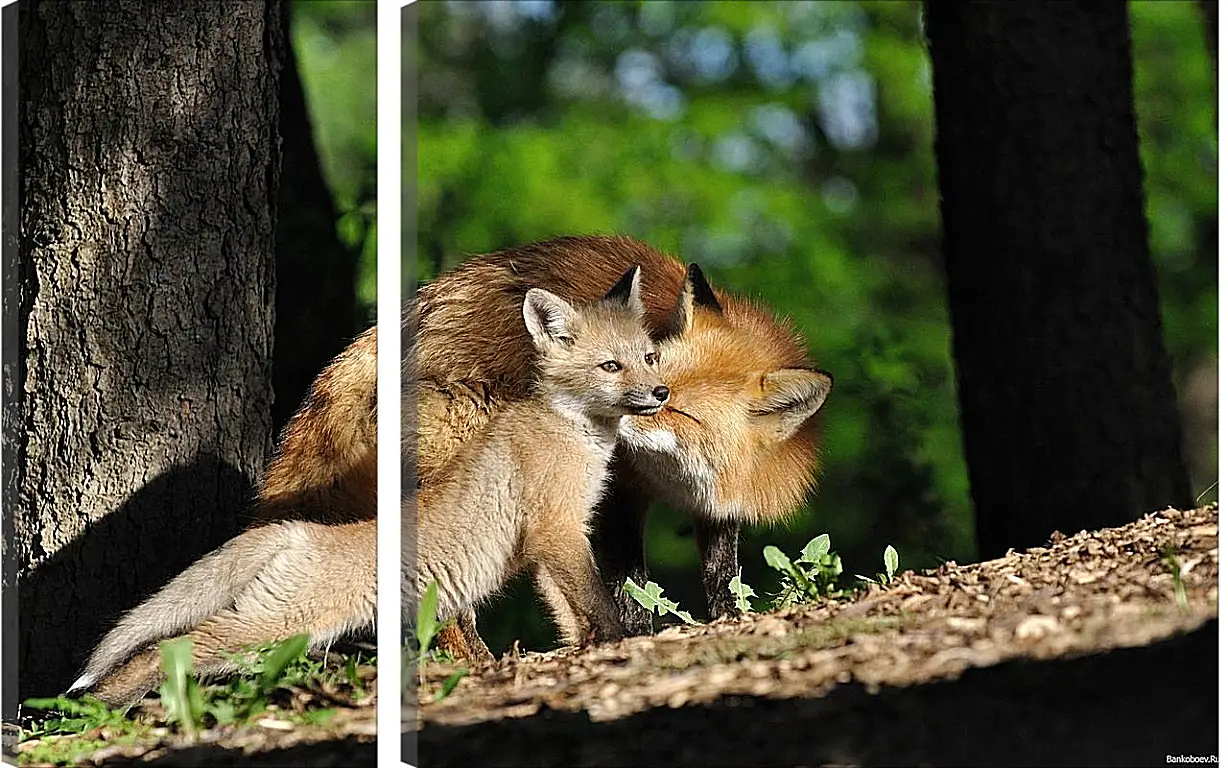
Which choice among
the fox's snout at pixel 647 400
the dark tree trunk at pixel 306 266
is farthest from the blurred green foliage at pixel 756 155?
the fox's snout at pixel 647 400

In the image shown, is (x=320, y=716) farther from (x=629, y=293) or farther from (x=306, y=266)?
(x=306, y=266)

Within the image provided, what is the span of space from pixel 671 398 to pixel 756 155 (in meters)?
6.59

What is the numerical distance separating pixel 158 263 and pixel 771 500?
1.76 m

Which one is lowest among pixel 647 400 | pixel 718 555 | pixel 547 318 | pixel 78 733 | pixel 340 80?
pixel 78 733

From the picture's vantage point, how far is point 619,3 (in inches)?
394

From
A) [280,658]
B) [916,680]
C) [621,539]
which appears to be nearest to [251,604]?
[280,658]

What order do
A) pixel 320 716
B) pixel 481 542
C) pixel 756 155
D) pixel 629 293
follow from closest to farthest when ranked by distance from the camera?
pixel 320 716
pixel 481 542
pixel 629 293
pixel 756 155

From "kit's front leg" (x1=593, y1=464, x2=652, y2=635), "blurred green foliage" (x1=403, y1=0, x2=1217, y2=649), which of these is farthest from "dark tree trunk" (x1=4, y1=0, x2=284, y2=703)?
"blurred green foliage" (x1=403, y1=0, x2=1217, y2=649)

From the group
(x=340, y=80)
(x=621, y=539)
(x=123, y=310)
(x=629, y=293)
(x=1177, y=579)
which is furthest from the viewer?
(x=340, y=80)

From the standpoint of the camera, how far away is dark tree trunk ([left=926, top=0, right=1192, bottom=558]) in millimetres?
4211

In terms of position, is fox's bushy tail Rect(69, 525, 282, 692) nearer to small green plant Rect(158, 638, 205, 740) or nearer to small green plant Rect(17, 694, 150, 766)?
small green plant Rect(17, 694, 150, 766)

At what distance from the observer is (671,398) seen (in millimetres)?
3369

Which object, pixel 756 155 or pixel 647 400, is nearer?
pixel 647 400

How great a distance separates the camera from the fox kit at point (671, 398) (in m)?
3.44
